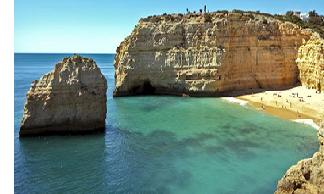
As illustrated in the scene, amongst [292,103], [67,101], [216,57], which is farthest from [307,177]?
[216,57]

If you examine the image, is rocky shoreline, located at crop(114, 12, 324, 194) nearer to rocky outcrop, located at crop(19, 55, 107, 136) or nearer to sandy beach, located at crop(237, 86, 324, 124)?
sandy beach, located at crop(237, 86, 324, 124)

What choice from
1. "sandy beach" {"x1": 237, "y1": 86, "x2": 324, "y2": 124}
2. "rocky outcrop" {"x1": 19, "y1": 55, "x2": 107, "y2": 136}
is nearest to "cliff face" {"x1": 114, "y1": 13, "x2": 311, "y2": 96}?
"sandy beach" {"x1": 237, "y1": 86, "x2": 324, "y2": 124}

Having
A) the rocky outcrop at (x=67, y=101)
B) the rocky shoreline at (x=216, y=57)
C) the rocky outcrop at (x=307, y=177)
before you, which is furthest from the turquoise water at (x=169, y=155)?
the rocky shoreline at (x=216, y=57)

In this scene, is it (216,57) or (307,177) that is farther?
(216,57)

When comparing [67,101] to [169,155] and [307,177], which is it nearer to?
[169,155]

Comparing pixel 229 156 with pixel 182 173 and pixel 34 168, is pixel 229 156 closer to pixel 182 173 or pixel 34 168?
pixel 182 173

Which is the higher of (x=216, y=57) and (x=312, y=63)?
(x=216, y=57)
